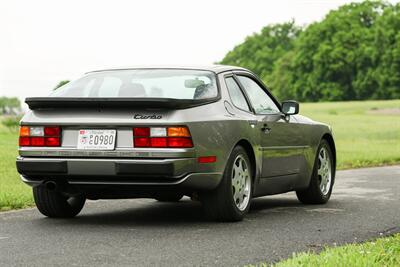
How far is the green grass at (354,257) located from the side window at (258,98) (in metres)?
3.21

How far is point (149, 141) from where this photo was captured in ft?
25.1

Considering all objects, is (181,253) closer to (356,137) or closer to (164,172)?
(164,172)

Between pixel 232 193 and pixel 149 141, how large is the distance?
3.40 ft

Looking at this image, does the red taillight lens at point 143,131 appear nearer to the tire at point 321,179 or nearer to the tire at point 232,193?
the tire at point 232,193

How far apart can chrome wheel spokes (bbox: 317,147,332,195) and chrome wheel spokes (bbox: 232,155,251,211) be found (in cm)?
206

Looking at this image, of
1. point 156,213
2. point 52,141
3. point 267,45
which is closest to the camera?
point 52,141

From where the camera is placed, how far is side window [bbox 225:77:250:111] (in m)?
8.77

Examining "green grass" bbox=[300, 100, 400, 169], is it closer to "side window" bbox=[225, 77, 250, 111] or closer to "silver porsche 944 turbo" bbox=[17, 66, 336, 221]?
"side window" bbox=[225, 77, 250, 111]

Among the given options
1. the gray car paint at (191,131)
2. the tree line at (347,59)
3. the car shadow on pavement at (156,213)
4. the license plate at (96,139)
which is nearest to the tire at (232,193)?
the gray car paint at (191,131)

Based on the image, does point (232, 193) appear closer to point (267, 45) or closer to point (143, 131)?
point (143, 131)

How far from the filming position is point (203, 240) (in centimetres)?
712

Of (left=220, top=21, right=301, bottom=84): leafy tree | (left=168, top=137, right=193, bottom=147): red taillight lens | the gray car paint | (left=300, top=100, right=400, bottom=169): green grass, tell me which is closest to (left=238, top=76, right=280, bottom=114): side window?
the gray car paint

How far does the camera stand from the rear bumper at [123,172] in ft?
25.0

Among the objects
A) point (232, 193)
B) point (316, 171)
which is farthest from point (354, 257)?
point (316, 171)
